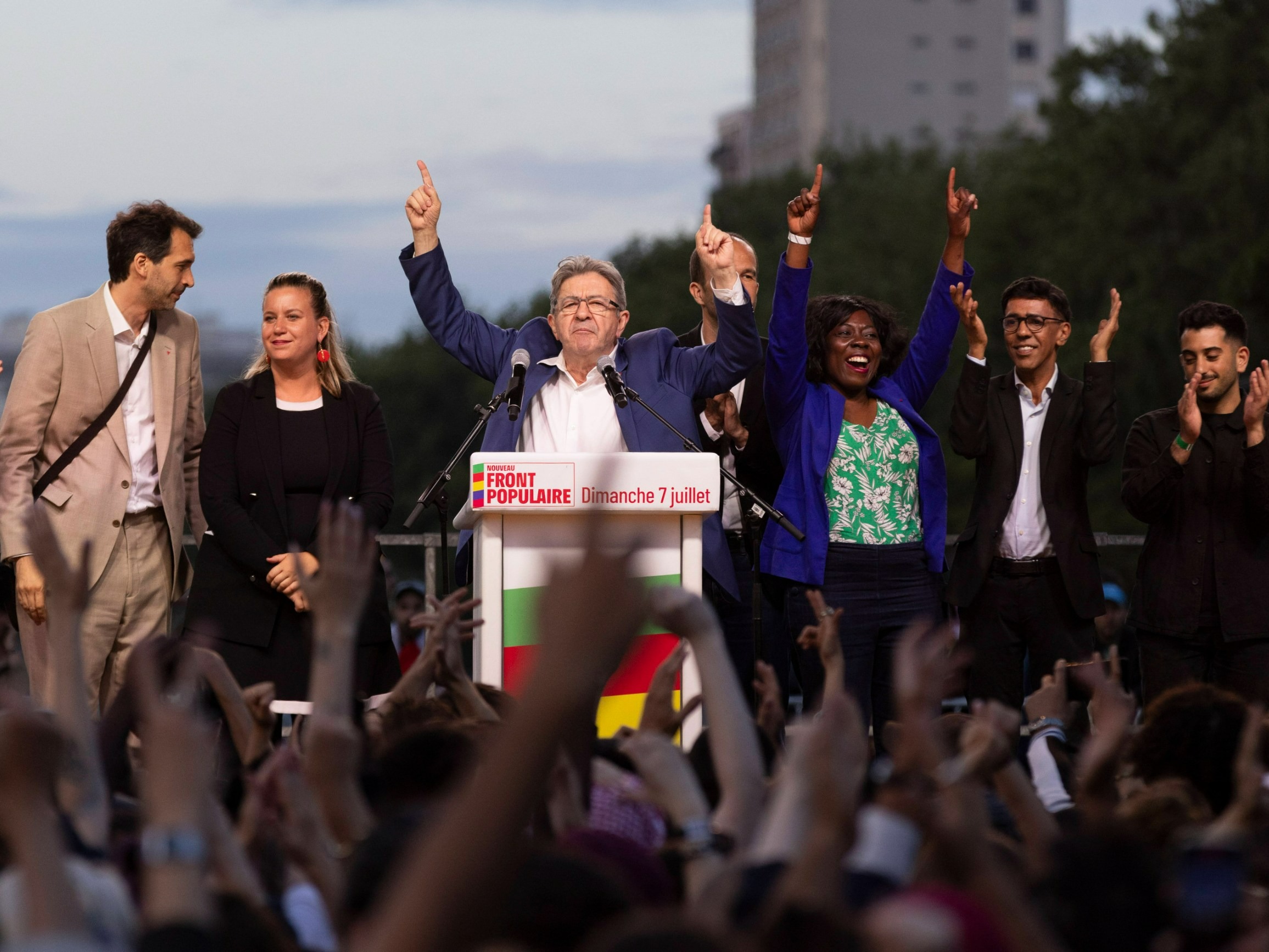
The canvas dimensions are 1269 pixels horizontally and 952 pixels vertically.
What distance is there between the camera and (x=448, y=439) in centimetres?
5372

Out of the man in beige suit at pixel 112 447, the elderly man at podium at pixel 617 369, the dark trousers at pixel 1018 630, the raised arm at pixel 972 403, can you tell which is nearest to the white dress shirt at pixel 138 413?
the man in beige suit at pixel 112 447

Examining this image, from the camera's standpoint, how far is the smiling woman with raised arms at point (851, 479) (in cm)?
593

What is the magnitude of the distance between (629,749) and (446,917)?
42.1 inches

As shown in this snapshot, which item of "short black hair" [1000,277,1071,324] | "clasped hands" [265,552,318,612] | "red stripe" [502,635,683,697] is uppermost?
"short black hair" [1000,277,1071,324]

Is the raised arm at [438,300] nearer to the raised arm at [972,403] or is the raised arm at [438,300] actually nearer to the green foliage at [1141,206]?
the raised arm at [972,403]

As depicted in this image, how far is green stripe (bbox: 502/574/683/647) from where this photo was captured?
5160mm

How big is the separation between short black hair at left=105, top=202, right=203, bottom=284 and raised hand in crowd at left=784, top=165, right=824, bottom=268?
205cm

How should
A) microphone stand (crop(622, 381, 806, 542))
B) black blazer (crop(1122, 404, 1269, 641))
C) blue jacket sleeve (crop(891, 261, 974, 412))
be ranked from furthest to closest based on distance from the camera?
1. blue jacket sleeve (crop(891, 261, 974, 412))
2. black blazer (crop(1122, 404, 1269, 641))
3. microphone stand (crop(622, 381, 806, 542))

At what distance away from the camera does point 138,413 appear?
5.94 metres

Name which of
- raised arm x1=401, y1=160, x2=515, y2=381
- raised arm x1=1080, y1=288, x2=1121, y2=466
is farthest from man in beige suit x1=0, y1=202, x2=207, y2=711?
raised arm x1=1080, y1=288, x2=1121, y2=466

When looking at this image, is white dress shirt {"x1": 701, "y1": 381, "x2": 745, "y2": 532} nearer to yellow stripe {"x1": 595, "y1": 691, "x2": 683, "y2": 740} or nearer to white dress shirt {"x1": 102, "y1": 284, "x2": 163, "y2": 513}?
yellow stripe {"x1": 595, "y1": 691, "x2": 683, "y2": 740}

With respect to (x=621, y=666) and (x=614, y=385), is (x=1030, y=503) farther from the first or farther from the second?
(x=621, y=666)

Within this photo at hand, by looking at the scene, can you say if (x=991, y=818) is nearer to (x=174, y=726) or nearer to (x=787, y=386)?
(x=174, y=726)

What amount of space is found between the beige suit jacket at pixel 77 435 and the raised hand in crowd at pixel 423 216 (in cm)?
96
